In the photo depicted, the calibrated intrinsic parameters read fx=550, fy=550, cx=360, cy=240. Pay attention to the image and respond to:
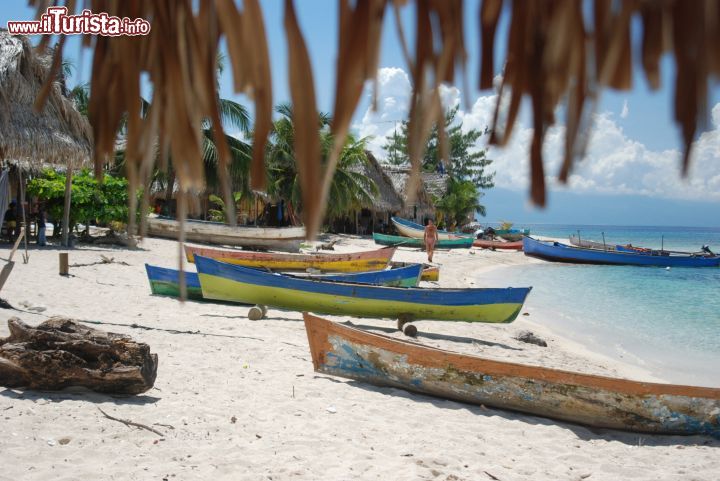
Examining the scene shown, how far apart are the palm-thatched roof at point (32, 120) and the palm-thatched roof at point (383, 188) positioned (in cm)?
1976

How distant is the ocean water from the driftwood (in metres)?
7.19

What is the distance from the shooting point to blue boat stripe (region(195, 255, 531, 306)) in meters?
8.13

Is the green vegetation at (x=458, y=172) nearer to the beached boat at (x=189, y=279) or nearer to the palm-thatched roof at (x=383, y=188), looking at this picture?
the palm-thatched roof at (x=383, y=188)

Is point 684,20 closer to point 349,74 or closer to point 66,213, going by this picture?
point 349,74

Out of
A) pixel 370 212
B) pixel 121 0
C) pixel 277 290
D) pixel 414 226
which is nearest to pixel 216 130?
pixel 121 0

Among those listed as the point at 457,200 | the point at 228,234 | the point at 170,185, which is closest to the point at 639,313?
the point at 228,234

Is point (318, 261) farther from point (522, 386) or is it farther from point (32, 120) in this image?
point (522, 386)

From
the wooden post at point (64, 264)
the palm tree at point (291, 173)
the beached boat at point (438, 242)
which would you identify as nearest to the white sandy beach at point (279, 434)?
the wooden post at point (64, 264)

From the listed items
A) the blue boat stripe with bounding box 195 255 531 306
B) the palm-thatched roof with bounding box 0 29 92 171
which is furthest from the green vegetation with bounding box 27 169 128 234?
the blue boat stripe with bounding box 195 255 531 306

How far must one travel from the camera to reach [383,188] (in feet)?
99.6

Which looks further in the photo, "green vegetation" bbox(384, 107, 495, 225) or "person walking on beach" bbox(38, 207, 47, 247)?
"green vegetation" bbox(384, 107, 495, 225)

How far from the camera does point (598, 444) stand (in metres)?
4.47

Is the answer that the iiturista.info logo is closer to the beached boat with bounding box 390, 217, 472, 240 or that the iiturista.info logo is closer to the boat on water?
the boat on water

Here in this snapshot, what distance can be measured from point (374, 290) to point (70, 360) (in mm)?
4791
